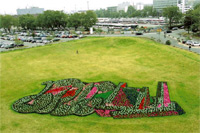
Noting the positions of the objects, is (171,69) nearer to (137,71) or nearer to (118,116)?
(137,71)

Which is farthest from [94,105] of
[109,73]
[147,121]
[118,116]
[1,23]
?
[1,23]

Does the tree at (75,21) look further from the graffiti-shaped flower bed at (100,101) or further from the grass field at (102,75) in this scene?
the graffiti-shaped flower bed at (100,101)

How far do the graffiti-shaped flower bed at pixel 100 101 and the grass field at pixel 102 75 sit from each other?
80cm

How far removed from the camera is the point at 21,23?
10531 centimetres

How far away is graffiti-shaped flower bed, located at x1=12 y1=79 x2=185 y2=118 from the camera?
17641mm

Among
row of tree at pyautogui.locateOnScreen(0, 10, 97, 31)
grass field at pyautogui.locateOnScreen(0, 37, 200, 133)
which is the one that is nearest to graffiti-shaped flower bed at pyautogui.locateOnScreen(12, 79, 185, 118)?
grass field at pyautogui.locateOnScreen(0, 37, 200, 133)

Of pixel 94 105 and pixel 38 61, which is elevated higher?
pixel 38 61

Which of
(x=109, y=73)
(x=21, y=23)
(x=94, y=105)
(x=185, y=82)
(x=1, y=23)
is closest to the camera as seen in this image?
(x=94, y=105)

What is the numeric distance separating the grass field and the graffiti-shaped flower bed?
0.80 metres

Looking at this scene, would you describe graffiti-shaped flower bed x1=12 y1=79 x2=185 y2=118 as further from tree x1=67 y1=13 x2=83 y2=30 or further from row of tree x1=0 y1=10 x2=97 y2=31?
tree x1=67 y1=13 x2=83 y2=30

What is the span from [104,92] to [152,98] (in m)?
5.77

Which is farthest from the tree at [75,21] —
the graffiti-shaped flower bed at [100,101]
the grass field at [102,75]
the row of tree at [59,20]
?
the graffiti-shaped flower bed at [100,101]

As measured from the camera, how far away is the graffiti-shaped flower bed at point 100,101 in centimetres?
1764

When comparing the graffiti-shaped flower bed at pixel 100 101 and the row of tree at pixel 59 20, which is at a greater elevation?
the row of tree at pixel 59 20
